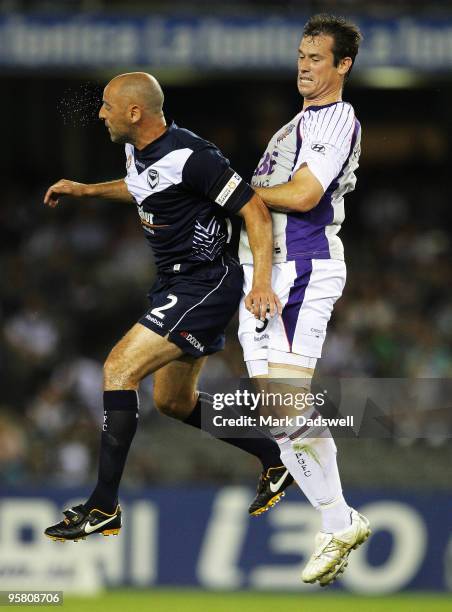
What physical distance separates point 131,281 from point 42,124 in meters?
3.13

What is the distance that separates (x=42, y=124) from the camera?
15539 mm

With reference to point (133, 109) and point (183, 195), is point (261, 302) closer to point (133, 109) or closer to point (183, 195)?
point (183, 195)

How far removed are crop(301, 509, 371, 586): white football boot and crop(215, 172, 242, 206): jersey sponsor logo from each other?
1626 mm

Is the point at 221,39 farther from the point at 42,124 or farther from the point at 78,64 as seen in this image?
the point at 42,124

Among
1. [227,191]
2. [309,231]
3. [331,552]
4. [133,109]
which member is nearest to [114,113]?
[133,109]

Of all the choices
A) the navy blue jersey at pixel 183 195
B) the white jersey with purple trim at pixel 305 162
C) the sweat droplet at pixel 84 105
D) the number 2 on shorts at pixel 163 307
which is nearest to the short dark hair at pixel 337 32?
the white jersey with purple trim at pixel 305 162

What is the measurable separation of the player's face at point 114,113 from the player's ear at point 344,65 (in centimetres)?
100

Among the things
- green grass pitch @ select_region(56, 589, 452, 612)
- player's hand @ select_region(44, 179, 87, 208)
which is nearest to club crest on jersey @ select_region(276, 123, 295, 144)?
player's hand @ select_region(44, 179, 87, 208)

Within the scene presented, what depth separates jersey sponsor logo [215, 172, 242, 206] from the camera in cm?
571

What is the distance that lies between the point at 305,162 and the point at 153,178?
0.70 m

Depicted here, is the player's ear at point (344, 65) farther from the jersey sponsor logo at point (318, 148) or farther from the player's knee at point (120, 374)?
the player's knee at point (120, 374)

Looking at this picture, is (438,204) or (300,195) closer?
(300,195)

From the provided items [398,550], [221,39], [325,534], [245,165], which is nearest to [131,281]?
[245,165]

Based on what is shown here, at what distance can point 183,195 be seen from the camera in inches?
231
